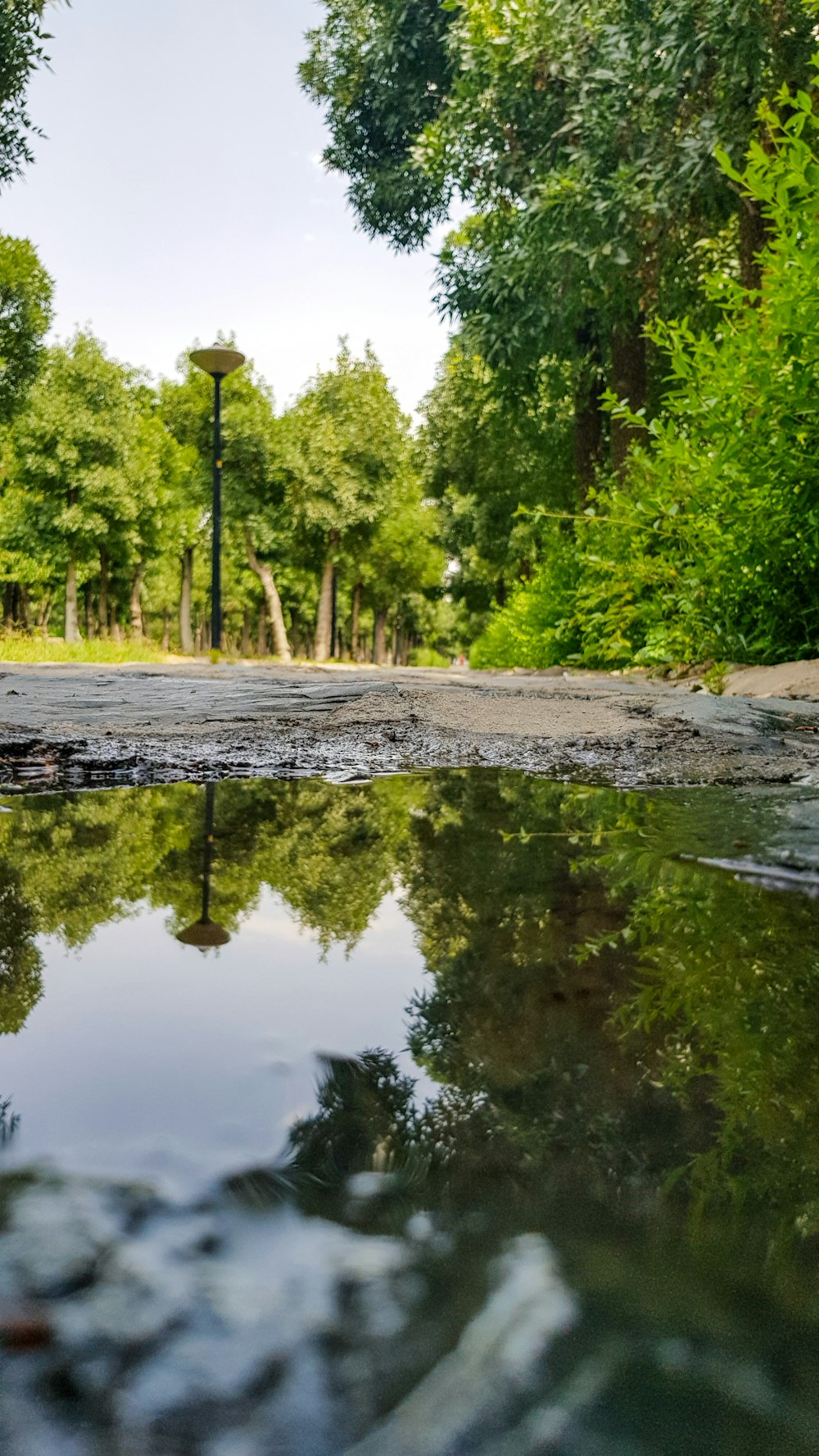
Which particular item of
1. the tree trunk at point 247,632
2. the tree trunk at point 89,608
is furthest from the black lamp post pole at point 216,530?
the tree trunk at point 247,632

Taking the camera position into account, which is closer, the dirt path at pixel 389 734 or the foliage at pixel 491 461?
the dirt path at pixel 389 734

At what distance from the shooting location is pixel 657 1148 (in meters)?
0.71

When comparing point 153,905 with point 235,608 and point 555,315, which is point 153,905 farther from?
point 235,608

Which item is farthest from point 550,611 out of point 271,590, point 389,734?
point 271,590

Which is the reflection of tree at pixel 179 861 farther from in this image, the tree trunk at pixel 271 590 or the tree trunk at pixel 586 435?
the tree trunk at pixel 271 590

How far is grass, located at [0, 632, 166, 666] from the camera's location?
14.8 m

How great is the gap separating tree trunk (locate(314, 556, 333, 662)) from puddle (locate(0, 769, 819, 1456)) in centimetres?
3418

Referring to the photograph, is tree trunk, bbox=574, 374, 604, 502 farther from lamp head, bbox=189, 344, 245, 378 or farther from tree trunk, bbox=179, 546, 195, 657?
tree trunk, bbox=179, 546, 195, 657

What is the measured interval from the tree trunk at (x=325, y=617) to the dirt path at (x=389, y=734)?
30.1 meters

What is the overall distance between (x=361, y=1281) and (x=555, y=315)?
13.2 m

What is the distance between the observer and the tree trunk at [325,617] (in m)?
35.8

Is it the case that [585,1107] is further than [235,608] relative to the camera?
No

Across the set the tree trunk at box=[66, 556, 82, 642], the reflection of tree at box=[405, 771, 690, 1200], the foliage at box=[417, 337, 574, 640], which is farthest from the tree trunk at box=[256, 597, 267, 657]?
the reflection of tree at box=[405, 771, 690, 1200]

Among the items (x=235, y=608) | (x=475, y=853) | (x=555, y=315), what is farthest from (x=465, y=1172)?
(x=235, y=608)
